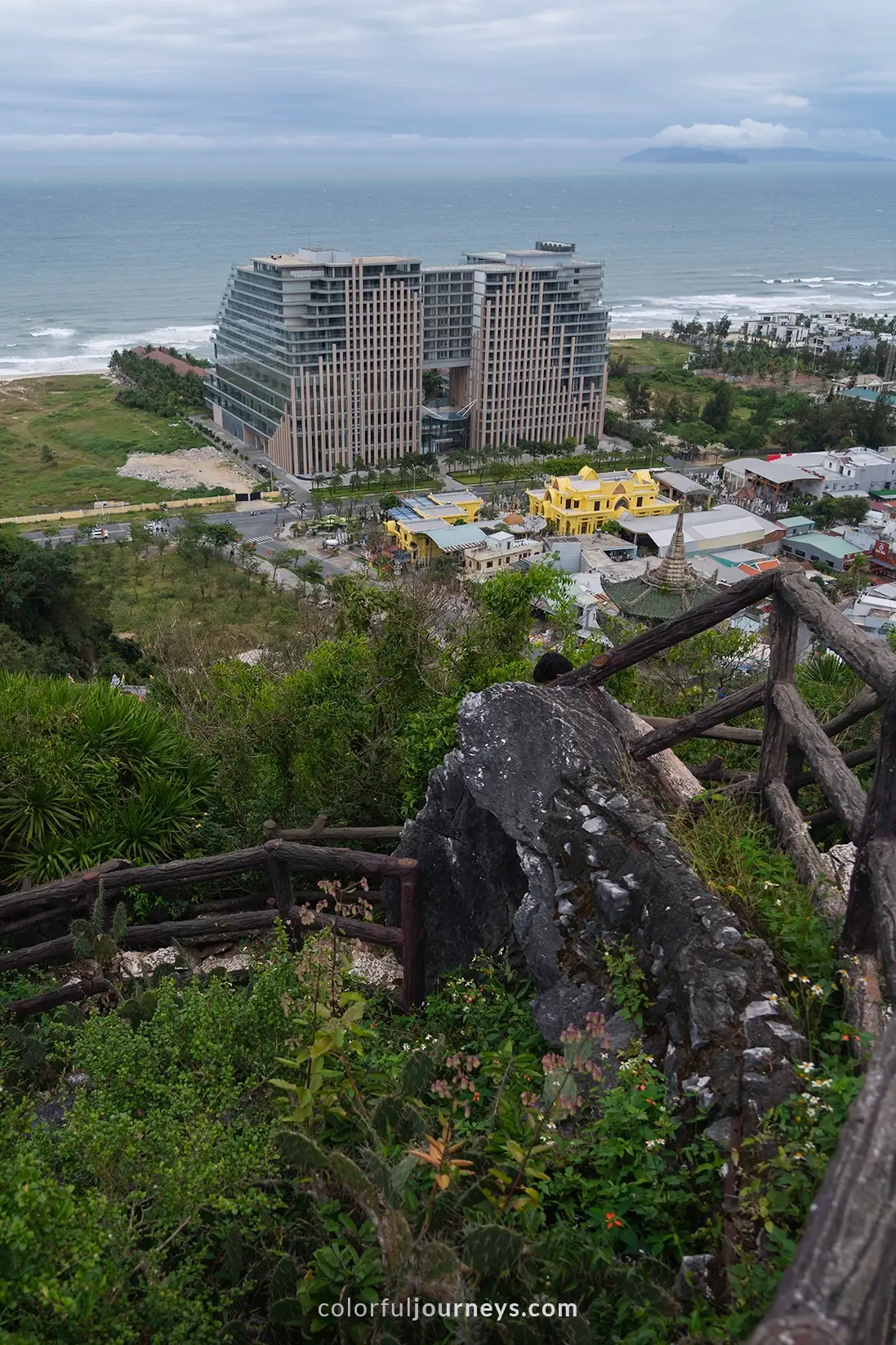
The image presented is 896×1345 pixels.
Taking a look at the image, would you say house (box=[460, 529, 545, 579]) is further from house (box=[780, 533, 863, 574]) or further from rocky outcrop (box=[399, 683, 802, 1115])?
rocky outcrop (box=[399, 683, 802, 1115])

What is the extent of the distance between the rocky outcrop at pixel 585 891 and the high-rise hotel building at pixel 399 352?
47.9 meters

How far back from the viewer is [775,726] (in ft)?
17.4

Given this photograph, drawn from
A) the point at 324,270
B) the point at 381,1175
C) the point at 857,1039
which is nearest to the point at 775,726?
the point at 857,1039

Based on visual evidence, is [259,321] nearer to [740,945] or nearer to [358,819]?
[358,819]

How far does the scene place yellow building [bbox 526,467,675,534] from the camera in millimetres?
44531

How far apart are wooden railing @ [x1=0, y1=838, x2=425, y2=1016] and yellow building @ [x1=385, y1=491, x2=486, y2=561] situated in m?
32.8

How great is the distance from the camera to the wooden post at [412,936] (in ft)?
18.0

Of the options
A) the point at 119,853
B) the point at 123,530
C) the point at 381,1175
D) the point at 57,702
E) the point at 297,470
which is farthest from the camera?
the point at 297,470

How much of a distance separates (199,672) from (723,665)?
5.17 meters

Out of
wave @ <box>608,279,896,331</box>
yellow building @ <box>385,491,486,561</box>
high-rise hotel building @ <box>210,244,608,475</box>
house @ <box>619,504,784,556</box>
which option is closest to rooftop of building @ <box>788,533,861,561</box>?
house @ <box>619,504,784,556</box>

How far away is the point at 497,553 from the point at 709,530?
9.40m

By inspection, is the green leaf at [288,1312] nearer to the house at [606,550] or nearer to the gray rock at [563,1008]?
the gray rock at [563,1008]

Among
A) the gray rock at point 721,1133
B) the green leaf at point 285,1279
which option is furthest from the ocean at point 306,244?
the gray rock at point 721,1133

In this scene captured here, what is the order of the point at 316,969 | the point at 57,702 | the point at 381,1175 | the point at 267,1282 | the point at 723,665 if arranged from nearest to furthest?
the point at 381,1175 < the point at 267,1282 < the point at 316,969 < the point at 57,702 < the point at 723,665
